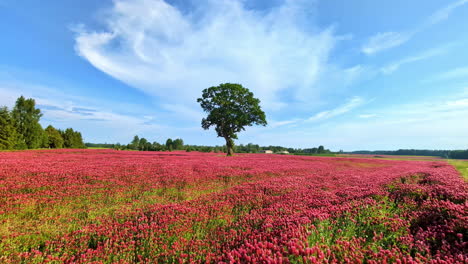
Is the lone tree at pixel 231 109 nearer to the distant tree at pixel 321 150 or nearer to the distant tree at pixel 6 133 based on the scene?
the distant tree at pixel 6 133

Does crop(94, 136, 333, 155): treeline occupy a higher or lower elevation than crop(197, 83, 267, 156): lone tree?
lower

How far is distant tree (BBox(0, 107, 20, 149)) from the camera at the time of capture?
38.3m

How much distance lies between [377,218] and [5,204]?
9.86 metres

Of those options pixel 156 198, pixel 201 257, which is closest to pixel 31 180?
pixel 156 198

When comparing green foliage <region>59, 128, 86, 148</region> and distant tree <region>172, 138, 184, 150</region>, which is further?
distant tree <region>172, 138, 184, 150</region>

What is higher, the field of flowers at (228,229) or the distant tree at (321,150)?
the distant tree at (321,150)

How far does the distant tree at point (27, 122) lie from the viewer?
47250 millimetres

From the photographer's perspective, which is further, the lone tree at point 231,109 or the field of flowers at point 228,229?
the lone tree at point 231,109

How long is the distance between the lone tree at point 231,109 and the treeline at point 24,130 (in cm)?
4229

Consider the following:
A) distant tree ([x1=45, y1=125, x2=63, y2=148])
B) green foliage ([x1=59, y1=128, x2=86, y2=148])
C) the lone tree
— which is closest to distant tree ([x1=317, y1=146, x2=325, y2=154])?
the lone tree

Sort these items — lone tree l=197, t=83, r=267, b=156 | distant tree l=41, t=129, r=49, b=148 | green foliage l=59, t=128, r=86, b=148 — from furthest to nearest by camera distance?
green foliage l=59, t=128, r=86, b=148
distant tree l=41, t=129, r=49, b=148
lone tree l=197, t=83, r=267, b=156

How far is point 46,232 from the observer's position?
12.8 ft

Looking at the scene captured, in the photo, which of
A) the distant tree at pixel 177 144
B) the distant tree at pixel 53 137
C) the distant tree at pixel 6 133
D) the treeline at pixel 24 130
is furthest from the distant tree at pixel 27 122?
the distant tree at pixel 177 144

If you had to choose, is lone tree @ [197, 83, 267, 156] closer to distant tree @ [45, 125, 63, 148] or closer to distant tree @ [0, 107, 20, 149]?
distant tree @ [0, 107, 20, 149]
